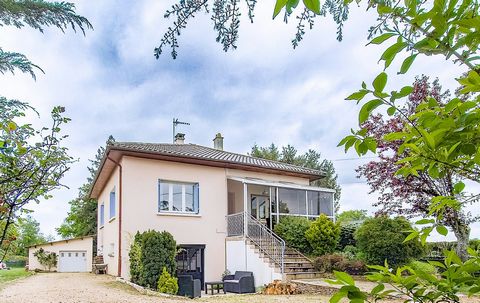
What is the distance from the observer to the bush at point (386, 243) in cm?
1562

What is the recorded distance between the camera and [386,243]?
15.6 meters

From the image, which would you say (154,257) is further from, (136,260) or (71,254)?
(71,254)

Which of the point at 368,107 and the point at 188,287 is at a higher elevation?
the point at 368,107

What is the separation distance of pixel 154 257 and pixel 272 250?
182 inches

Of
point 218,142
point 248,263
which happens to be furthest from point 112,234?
point 218,142

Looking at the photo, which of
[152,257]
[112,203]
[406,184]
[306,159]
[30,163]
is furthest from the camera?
[306,159]

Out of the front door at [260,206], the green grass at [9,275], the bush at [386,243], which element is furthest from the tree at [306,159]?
the bush at [386,243]

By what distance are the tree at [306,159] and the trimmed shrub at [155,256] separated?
1013 inches

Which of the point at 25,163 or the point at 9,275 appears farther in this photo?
the point at 9,275

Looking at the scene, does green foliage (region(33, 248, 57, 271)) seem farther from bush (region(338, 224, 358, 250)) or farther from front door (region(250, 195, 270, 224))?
bush (region(338, 224, 358, 250))

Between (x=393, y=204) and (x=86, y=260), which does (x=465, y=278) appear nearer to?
(x=393, y=204)

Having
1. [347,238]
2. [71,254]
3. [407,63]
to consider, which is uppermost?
[407,63]

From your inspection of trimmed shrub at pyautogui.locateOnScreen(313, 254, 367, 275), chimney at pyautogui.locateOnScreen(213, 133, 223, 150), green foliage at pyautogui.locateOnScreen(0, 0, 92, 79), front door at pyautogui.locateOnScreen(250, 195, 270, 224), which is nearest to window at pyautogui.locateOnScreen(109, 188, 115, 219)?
front door at pyautogui.locateOnScreen(250, 195, 270, 224)

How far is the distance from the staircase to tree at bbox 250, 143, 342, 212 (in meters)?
22.3
